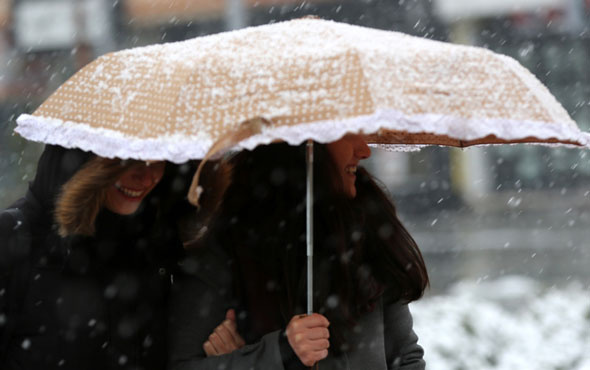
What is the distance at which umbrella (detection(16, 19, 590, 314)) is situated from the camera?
Result: 83.0 inches

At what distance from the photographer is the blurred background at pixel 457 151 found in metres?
12.6

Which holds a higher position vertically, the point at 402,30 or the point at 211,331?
the point at 211,331

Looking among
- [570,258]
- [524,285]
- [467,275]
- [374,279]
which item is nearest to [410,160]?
[570,258]

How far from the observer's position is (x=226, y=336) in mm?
2670

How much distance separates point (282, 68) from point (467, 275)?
10.5 metres

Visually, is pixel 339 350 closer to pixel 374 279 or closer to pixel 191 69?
pixel 374 279

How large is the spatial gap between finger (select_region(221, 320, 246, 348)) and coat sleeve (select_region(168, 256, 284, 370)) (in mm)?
23

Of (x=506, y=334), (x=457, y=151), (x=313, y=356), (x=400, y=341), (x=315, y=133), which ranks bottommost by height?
(x=457, y=151)

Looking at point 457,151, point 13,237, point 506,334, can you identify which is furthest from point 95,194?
point 457,151

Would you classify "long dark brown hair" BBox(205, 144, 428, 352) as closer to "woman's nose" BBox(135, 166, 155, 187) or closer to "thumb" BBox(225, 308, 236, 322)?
"thumb" BBox(225, 308, 236, 322)

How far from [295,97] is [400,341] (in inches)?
52.0

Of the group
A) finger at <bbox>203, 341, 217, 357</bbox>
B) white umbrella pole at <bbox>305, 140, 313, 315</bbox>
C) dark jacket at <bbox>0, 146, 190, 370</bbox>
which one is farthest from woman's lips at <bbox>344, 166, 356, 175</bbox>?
finger at <bbox>203, 341, 217, 357</bbox>

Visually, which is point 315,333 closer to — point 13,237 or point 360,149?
point 360,149

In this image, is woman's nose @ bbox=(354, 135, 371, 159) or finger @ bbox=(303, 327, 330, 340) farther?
woman's nose @ bbox=(354, 135, 371, 159)
